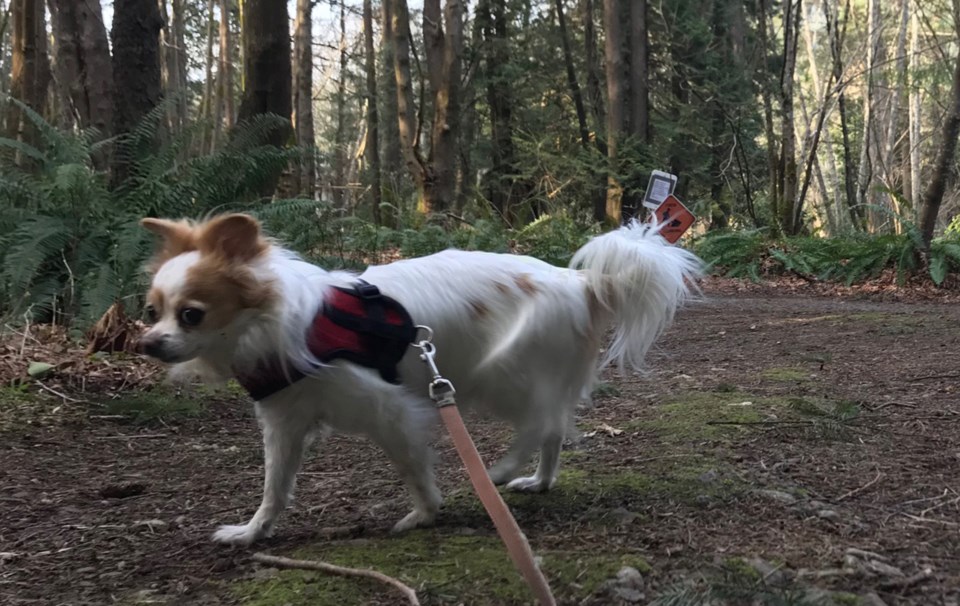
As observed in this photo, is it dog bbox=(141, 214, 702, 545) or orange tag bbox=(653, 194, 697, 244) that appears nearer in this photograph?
dog bbox=(141, 214, 702, 545)

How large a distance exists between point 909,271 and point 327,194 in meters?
24.5

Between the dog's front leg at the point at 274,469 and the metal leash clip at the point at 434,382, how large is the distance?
52 cm

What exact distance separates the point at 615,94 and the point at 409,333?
1739 centimetres

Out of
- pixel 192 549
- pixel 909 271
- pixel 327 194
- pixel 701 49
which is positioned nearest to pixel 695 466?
pixel 192 549

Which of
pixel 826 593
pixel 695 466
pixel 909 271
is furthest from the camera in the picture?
pixel 909 271

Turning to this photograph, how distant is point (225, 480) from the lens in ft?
12.3

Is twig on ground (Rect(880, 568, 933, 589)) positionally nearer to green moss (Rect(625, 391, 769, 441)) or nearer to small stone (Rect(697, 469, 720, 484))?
small stone (Rect(697, 469, 720, 484))

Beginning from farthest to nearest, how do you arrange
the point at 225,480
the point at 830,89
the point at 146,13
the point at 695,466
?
the point at 830,89
the point at 146,13
the point at 225,480
the point at 695,466

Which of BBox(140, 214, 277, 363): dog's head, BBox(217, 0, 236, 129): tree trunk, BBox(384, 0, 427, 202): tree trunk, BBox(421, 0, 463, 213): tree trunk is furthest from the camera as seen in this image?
BBox(217, 0, 236, 129): tree trunk

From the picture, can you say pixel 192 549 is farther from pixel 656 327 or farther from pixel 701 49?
pixel 701 49

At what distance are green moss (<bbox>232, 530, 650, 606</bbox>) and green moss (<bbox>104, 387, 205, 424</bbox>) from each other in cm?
242

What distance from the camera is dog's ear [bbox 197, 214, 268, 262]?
2.70 metres

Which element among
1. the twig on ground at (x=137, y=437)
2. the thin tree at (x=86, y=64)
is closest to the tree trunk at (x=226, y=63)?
the thin tree at (x=86, y=64)

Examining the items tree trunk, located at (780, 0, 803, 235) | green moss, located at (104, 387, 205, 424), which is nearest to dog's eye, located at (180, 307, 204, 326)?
green moss, located at (104, 387, 205, 424)
